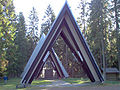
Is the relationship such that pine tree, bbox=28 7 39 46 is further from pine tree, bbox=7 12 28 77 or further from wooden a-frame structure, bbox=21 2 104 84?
wooden a-frame structure, bbox=21 2 104 84

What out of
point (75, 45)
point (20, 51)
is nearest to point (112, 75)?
point (75, 45)

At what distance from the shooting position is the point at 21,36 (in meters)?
38.9

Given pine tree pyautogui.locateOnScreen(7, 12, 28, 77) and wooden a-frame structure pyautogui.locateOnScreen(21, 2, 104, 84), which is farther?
pine tree pyautogui.locateOnScreen(7, 12, 28, 77)

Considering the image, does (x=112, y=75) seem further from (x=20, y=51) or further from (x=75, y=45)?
(x=20, y=51)

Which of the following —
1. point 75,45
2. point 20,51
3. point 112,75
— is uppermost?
point 20,51

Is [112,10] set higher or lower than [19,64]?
higher

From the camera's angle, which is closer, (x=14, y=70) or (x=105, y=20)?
(x=105, y=20)

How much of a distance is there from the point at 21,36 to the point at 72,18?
84.2 feet

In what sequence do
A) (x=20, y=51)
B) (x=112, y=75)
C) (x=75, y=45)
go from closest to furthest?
(x=75, y=45)
(x=112, y=75)
(x=20, y=51)

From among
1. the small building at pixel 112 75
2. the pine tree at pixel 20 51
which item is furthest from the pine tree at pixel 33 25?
the small building at pixel 112 75

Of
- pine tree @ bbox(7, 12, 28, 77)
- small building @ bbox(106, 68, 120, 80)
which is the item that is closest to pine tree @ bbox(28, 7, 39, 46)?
pine tree @ bbox(7, 12, 28, 77)

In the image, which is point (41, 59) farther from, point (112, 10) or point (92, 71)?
point (112, 10)

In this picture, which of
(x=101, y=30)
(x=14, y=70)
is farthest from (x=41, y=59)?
(x=14, y=70)

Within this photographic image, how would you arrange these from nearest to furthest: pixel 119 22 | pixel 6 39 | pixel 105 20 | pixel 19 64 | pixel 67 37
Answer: pixel 67 37 < pixel 6 39 < pixel 119 22 < pixel 105 20 < pixel 19 64
